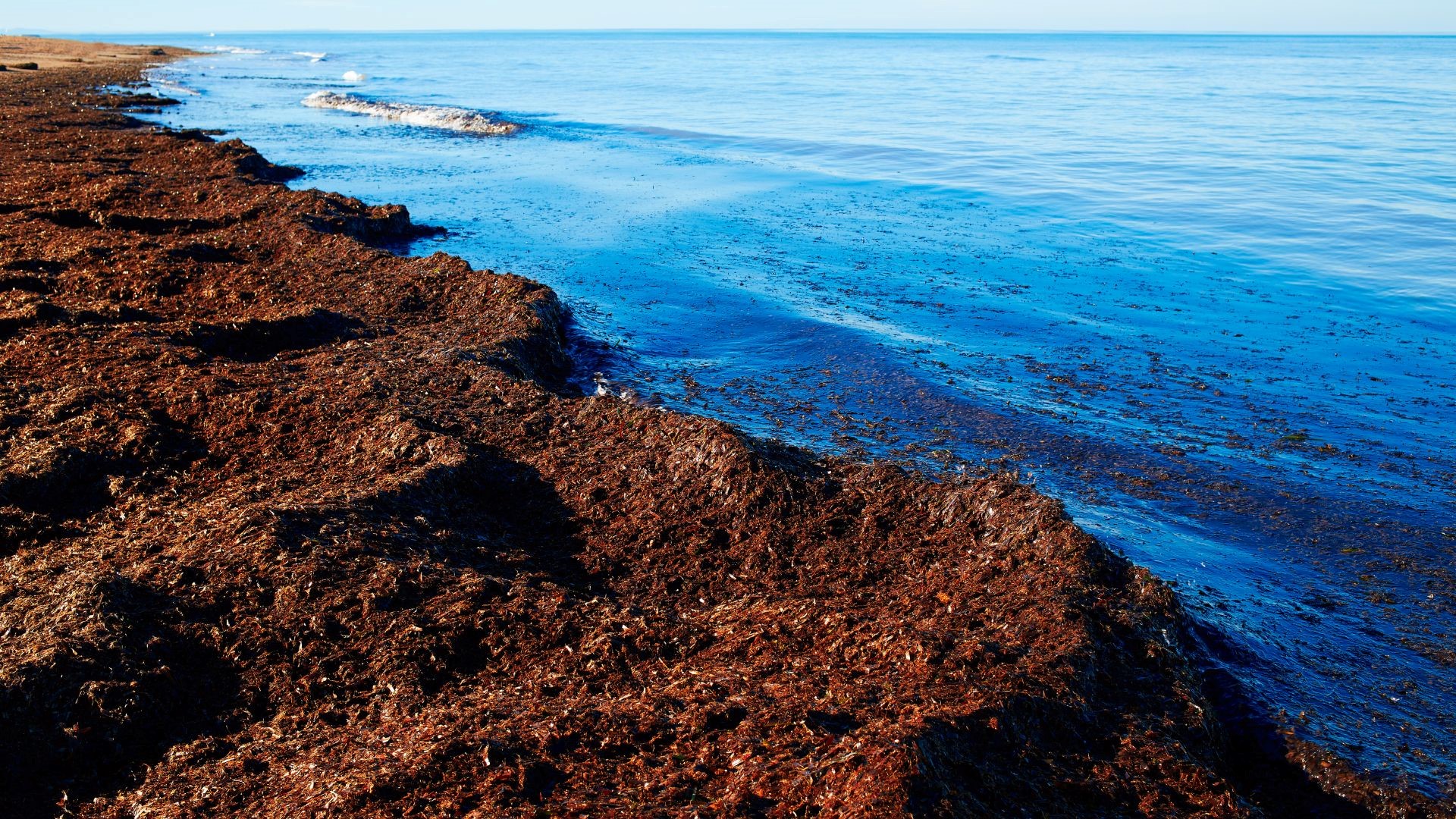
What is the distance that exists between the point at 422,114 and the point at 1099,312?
3115cm

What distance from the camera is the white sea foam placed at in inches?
1313

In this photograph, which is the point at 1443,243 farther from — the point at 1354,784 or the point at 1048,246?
the point at 1354,784

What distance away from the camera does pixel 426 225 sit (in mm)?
17266

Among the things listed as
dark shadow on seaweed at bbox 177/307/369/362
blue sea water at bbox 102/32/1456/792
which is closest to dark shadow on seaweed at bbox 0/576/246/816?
dark shadow on seaweed at bbox 177/307/369/362

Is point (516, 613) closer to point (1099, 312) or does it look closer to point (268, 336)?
point (268, 336)

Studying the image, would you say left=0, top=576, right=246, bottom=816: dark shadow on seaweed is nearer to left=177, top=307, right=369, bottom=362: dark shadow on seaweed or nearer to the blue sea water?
left=177, top=307, right=369, bottom=362: dark shadow on seaweed

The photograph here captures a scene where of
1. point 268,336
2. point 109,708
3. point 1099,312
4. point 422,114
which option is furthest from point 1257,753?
point 422,114

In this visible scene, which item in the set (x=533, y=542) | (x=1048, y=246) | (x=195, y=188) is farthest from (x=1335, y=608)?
(x=195, y=188)

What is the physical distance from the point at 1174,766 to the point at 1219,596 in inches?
102

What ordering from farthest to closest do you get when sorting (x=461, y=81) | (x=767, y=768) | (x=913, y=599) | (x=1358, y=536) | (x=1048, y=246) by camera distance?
(x=461, y=81), (x=1048, y=246), (x=1358, y=536), (x=913, y=599), (x=767, y=768)

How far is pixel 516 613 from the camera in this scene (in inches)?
206

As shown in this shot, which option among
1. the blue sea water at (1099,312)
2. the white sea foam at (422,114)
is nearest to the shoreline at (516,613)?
the blue sea water at (1099,312)

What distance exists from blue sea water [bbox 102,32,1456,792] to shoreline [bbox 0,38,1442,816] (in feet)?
4.52

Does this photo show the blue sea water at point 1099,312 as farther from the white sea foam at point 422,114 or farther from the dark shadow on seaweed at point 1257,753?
the white sea foam at point 422,114
